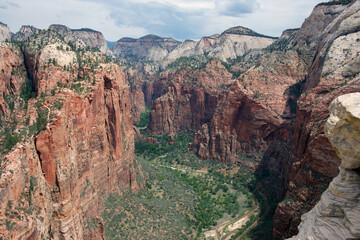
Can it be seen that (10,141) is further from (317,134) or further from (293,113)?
(293,113)

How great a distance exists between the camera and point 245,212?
52531 millimetres

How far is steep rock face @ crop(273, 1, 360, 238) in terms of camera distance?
2897cm

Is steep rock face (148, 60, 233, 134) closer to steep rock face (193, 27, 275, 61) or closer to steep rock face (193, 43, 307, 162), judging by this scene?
steep rock face (193, 43, 307, 162)

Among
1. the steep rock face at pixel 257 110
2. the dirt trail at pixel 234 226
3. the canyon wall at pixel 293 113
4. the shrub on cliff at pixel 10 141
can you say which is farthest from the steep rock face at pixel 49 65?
the steep rock face at pixel 257 110

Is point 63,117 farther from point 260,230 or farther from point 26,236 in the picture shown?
point 260,230

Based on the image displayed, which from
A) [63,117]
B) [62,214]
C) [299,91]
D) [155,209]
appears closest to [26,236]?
[62,214]

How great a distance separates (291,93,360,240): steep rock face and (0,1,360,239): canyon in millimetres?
57

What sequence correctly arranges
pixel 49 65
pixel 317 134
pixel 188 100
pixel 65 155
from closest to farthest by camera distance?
1. pixel 65 155
2. pixel 317 134
3. pixel 49 65
4. pixel 188 100

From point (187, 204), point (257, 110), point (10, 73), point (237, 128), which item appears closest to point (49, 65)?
point (10, 73)

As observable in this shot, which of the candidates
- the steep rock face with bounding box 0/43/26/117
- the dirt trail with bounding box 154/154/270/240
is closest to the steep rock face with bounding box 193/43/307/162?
the dirt trail with bounding box 154/154/270/240

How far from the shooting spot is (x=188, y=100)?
108125 mm

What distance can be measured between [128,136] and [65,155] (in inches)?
981

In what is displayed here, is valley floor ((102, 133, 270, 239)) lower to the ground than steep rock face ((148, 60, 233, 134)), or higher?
lower

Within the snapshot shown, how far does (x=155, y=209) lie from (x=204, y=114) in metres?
62.0
